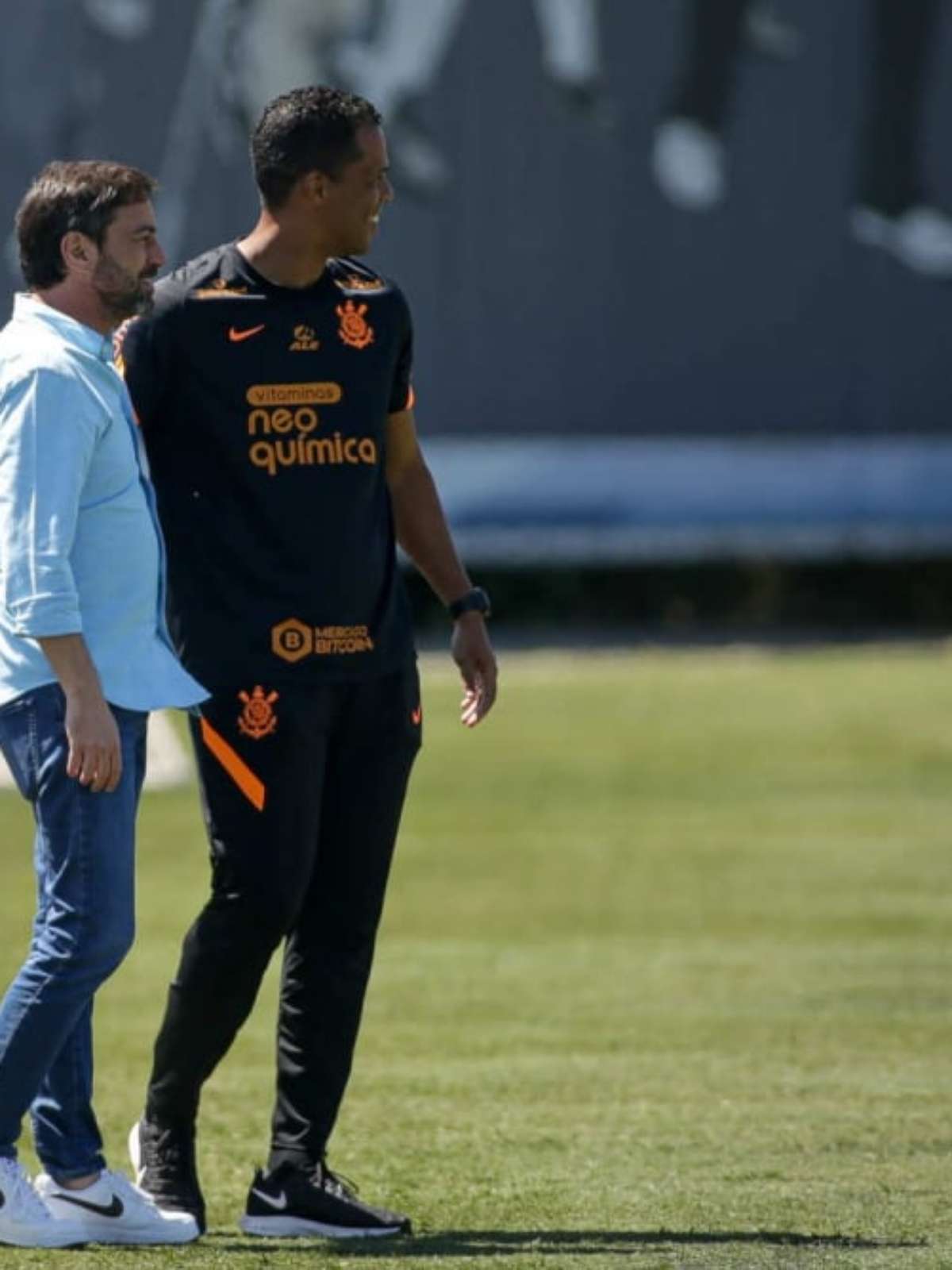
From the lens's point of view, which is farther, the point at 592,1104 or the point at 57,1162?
the point at 592,1104

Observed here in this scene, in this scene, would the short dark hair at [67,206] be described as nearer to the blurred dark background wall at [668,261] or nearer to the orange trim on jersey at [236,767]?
the orange trim on jersey at [236,767]

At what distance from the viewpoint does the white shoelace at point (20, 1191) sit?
564cm

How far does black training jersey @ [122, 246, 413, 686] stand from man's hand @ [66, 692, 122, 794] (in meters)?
0.49

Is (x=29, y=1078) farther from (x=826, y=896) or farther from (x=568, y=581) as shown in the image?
(x=568, y=581)

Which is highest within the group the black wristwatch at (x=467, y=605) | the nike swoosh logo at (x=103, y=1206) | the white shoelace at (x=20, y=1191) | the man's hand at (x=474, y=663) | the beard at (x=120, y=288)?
the beard at (x=120, y=288)

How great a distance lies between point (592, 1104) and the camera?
7480 millimetres

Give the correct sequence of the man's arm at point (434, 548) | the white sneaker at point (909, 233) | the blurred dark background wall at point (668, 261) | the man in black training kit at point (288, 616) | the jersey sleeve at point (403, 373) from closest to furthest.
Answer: the man in black training kit at point (288, 616) → the jersey sleeve at point (403, 373) → the man's arm at point (434, 548) → the blurred dark background wall at point (668, 261) → the white sneaker at point (909, 233)

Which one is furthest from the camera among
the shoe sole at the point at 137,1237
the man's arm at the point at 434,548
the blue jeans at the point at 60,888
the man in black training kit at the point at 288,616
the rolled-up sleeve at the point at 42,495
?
the man's arm at the point at 434,548

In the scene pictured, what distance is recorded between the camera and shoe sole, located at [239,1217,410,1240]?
5.89 m

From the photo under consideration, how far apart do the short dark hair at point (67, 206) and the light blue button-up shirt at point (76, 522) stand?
7 centimetres

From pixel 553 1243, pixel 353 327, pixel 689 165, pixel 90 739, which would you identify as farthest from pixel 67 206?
pixel 689 165

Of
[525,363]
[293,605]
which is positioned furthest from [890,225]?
[293,605]

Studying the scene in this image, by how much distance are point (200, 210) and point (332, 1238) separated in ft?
46.8

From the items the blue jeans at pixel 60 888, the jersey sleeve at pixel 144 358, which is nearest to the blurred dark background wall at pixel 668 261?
the jersey sleeve at pixel 144 358
